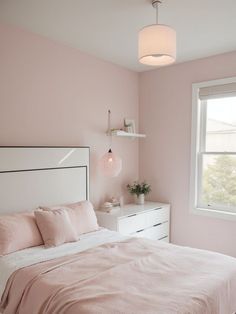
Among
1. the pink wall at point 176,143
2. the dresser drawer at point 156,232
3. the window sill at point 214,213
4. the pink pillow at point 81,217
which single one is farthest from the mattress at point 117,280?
the pink wall at point 176,143

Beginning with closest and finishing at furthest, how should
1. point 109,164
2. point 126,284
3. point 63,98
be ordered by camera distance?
point 126,284
point 63,98
point 109,164

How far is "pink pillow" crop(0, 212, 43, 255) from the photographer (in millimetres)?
2191

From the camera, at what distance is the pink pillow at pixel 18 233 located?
7.19 ft

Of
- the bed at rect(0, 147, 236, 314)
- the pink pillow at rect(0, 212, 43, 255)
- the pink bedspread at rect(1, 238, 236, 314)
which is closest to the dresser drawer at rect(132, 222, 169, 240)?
the bed at rect(0, 147, 236, 314)

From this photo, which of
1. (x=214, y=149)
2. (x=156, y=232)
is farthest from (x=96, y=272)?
(x=214, y=149)

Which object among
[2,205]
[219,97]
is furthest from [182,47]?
[2,205]

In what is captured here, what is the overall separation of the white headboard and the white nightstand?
1.37ft

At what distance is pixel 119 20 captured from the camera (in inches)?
Answer: 97.7

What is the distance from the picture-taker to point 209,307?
1612mm

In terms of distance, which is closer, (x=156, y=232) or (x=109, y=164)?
(x=109, y=164)

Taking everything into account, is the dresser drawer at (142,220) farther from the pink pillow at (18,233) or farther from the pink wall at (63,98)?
the pink pillow at (18,233)

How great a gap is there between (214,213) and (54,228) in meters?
2.00

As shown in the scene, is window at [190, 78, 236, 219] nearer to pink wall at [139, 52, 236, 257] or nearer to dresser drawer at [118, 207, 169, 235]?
pink wall at [139, 52, 236, 257]

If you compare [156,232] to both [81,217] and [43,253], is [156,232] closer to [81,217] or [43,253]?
[81,217]
